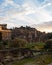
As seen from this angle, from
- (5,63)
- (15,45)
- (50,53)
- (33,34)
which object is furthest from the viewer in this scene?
(33,34)

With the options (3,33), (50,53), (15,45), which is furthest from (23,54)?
(3,33)

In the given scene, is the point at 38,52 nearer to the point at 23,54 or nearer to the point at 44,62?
the point at 23,54

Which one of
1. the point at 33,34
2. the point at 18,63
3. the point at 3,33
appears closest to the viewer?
the point at 18,63

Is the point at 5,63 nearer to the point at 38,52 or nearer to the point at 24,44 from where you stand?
the point at 38,52

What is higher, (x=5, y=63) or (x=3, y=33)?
(x=3, y=33)

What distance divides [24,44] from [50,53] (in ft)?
49.6

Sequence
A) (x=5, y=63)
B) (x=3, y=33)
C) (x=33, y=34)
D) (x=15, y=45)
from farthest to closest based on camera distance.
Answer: (x=33, y=34), (x=3, y=33), (x=15, y=45), (x=5, y=63)

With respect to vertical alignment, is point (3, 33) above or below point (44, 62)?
above

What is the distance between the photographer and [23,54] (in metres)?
47.7

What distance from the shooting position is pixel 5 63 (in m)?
41.9

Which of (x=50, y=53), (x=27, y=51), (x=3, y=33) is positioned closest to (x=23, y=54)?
(x=27, y=51)

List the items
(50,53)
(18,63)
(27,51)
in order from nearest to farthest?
(18,63), (50,53), (27,51)

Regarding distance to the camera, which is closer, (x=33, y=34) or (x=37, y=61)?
(x=37, y=61)

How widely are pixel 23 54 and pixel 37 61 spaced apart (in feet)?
27.7
